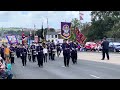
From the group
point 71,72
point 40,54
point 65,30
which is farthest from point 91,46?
point 71,72

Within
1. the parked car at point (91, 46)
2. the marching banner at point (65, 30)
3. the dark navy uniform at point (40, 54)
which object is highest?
the marching banner at point (65, 30)

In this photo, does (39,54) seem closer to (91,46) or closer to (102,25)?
(91,46)

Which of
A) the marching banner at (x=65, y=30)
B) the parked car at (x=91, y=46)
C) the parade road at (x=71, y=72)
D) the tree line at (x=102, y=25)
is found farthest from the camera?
the tree line at (x=102, y=25)

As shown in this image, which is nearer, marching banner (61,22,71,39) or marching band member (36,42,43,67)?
marching band member (36,42,43,67)

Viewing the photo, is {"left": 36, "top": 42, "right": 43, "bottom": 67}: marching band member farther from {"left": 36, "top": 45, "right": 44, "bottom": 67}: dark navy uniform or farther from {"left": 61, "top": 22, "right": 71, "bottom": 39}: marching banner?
{"left": 61, "top": 22, "right": 71, "bottom": 39}: marching banner

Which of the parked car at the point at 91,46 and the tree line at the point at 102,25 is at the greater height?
the tree line at the point at 102,25

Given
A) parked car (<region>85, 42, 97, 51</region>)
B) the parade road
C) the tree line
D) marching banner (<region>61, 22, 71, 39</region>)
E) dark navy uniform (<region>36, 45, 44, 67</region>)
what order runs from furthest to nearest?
the tree line
parked car (<region>85, 42, 97, 51</region>)
marching banner (<region>61, 22, 71, 39</region>)
dark navy uniform (<region>36, 45, 44, 67</region>)
the parade road

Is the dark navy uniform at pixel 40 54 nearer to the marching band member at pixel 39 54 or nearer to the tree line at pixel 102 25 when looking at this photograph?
the marching band member at pixel 39 54

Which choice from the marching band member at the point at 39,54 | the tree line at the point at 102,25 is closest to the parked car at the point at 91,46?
the tree line at the point at 102,25

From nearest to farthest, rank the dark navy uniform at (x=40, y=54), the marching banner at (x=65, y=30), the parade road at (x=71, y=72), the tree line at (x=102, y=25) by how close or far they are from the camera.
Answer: the parade road at (x=71, y=72) < the dark navy uniform at (x=40, y=54) < the marching banner at (x=65, y=30) < the tree line at (x=102, y=25)

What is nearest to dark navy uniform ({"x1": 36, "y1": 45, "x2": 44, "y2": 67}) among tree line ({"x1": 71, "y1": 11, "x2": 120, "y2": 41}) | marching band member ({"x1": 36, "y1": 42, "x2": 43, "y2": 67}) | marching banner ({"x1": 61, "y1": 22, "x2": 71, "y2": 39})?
marching band member ({"x1": 36, "y1": 42, "x2": 43, "y2": 67})

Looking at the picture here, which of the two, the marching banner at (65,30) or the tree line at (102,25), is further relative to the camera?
the tree line at (102,25)

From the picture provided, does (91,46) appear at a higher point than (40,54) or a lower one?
lower
